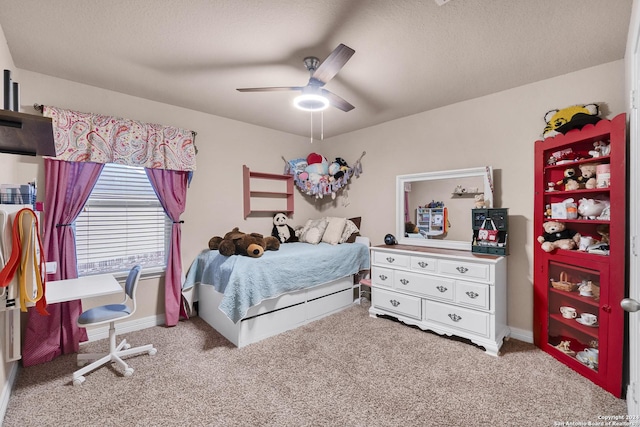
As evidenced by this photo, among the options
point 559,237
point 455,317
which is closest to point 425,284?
point 455,317

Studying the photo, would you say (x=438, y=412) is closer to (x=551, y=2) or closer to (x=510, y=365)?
(x=510, y=365)

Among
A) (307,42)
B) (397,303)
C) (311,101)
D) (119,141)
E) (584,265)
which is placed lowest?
(397,303)

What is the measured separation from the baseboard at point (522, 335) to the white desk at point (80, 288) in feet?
11.2

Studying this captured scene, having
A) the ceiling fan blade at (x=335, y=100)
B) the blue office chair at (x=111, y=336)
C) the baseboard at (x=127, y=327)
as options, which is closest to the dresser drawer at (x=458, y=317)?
the ceiling fan blade at (x=335, y=100)

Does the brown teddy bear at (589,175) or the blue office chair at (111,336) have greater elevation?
the brown teddy bear at (589,175)

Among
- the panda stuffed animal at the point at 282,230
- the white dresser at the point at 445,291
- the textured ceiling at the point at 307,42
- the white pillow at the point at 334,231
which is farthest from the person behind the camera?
the panda stuffed animal at the point at 282,230

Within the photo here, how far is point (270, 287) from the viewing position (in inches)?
106

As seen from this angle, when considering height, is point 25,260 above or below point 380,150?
below

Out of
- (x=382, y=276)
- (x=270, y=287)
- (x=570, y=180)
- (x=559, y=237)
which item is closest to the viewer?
(x=570, y=180)

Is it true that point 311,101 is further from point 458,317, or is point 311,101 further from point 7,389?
point 7,389

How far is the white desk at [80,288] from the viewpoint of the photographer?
6.19 feet

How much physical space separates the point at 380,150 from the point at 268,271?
7.26ft

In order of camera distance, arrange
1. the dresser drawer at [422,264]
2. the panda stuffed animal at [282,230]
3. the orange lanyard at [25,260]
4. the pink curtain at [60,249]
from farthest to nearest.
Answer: the panda stuffed animal at [282,230]
the dresser drawer at [422,264]
the pink curtain at [60,249]
the orange lanyard at [25,260]

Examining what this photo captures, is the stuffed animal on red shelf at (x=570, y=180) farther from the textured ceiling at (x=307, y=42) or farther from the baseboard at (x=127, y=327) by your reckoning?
the baseboard at (x=127, y=327)
